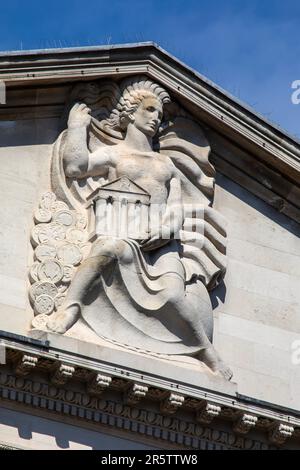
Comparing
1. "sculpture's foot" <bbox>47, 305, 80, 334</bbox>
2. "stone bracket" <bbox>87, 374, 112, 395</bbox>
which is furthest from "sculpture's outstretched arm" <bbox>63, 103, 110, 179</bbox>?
"stone bracket" <bbox>87, 374, 112, 395</bbox>

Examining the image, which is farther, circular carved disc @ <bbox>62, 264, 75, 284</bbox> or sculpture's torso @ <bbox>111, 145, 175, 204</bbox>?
sculpture's torso @ <bbox>111, 145, 175, 204</bbox>

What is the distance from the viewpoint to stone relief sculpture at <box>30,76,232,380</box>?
38031 millimetres

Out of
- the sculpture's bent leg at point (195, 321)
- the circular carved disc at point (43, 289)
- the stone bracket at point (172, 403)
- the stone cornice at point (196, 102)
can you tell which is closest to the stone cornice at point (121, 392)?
the stone bracket at point (172, 403)

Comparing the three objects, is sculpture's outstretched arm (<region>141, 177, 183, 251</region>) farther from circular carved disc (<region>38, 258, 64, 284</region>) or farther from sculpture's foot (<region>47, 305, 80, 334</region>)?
sculpture's foot (<region>47, 305, 80, 334</region>)

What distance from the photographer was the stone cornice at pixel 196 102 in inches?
1527

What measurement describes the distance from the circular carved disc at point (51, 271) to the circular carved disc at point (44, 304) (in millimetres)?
244

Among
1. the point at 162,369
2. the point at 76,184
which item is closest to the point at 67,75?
the point at 76,184

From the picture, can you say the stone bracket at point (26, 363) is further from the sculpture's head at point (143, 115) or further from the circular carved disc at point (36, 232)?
the sculpture's head at point (143, 115)

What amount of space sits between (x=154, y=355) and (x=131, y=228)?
158cm

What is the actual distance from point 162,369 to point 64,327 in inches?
51.2

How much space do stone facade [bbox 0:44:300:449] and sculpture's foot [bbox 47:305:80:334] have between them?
130 millimetres

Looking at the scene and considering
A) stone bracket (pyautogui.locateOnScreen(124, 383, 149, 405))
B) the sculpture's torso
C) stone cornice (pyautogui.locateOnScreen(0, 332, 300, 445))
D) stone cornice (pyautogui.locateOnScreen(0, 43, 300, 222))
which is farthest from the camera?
the sculpture's torso

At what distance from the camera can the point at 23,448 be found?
121ft

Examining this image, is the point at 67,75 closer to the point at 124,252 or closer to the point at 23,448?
the point at 124,252
